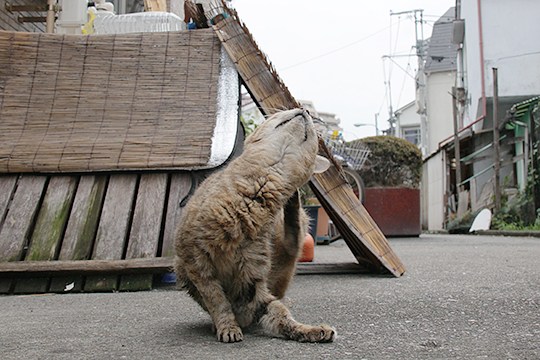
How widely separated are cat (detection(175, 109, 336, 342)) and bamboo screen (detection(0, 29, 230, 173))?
6.20 ft

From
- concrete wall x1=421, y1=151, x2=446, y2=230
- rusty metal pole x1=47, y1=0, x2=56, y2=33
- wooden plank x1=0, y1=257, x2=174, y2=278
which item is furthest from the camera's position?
concrete wall x1=421, y1=151, x2=446, y2=230

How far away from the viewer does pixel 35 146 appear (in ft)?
15.5

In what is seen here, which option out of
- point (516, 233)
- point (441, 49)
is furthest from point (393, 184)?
point (441, 49)

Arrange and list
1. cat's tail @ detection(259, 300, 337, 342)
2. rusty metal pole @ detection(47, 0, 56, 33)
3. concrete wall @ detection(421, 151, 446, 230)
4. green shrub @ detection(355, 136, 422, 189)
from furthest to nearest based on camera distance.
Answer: concrete wall @ detection(421, 151, 446, 230) → green shrub @ detection(355, 136, 422, 189) → rusty metal pole @ detection(47, 0, 56, 33) → cat's tail @ detection(259, 300, 337, 342)

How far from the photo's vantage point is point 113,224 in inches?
175

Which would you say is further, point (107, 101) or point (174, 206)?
point (107, 101)

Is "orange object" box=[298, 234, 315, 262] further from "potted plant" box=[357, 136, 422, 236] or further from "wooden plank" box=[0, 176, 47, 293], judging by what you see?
"potted plant" box=[357, 136, 422, 236]

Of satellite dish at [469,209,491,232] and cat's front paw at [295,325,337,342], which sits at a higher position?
satellite dish at [469,209,491,232]

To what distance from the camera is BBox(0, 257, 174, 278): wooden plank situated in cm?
412

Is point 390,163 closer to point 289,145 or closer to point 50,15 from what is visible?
point 50,15

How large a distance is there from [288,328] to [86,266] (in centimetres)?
217

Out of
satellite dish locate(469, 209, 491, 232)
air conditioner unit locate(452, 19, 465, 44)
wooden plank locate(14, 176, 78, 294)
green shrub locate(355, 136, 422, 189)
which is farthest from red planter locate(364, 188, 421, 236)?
air conditioner unit locate(452, 19, 465, 44)

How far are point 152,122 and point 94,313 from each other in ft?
6.59

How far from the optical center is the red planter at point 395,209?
12445 mm
